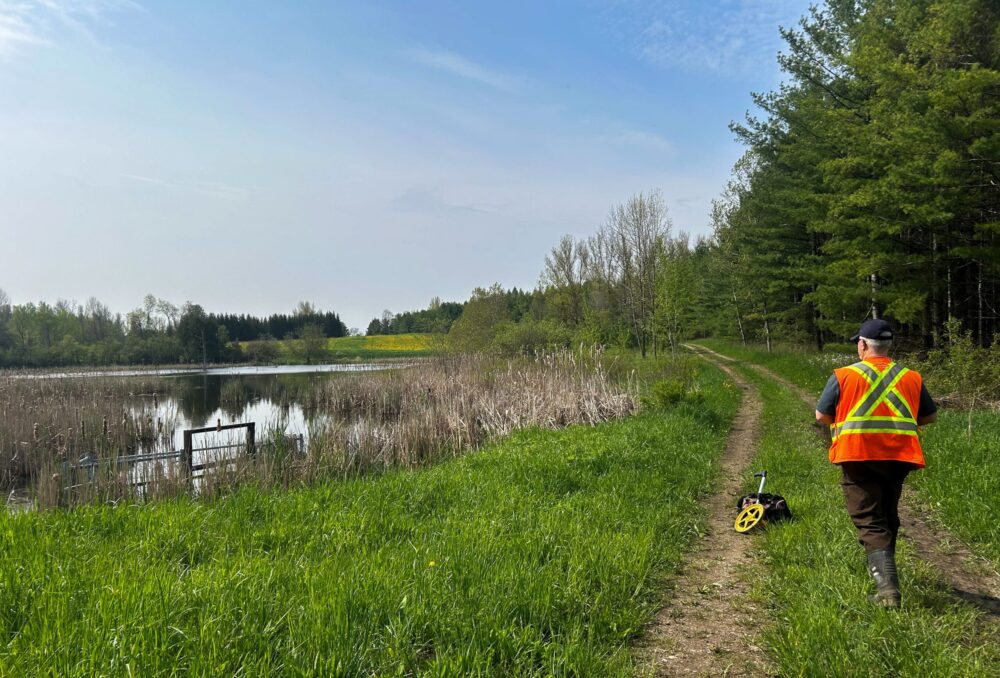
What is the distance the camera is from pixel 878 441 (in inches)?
141

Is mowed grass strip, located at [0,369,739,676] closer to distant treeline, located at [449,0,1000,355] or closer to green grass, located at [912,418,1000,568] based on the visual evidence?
green grass, located at [912,418,1000,568]

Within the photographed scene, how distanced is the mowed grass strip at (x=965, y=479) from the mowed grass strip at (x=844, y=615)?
2.73 ft

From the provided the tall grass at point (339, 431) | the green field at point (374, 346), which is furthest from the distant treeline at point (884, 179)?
the green field at point (374, 346)

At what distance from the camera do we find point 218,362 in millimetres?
83625

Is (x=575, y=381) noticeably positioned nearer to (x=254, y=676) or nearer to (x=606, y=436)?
(x=606, y=436)

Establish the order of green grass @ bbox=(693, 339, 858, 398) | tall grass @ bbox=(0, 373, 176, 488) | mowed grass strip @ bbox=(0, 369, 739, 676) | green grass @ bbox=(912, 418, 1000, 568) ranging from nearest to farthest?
mowed grass strip @ bbox=(0, 369, 739, 676) → green grass @ bbox=(912, 418, 1000, 568) → tall grass @ bbox=(0, 373, 176, 488) → green grass @ bbox=(693, 339, 858, 398)

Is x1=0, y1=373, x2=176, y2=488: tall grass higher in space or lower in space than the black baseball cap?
lower

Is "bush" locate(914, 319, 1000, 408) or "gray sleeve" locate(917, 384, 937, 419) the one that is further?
"bush" locate(914, 319, 1000, 408)

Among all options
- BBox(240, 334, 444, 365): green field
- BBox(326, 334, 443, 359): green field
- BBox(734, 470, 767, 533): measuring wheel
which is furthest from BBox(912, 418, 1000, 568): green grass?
BBox(326, 334, 443, 359): green field

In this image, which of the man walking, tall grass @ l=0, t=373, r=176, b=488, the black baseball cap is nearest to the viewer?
the man walking

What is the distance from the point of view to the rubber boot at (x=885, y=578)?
3.40m

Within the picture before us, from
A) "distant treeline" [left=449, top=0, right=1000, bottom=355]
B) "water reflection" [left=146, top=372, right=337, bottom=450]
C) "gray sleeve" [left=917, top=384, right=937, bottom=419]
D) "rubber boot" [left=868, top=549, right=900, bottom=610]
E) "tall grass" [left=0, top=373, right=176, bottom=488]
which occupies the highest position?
"distant treeline" [left=449, top=0, right=1000, bottom=355]

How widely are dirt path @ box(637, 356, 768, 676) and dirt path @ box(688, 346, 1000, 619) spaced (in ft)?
4.56

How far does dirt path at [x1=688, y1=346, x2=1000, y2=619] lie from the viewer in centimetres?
374
